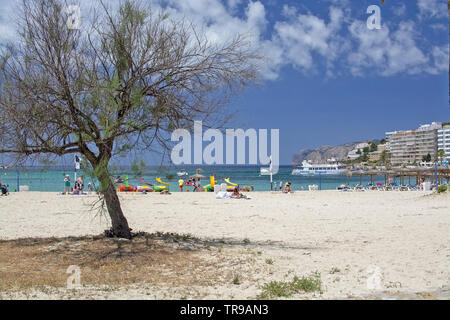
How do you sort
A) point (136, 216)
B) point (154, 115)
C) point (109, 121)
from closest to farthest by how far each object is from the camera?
point (109, 121) → point (154, 115) → point (136, 216)

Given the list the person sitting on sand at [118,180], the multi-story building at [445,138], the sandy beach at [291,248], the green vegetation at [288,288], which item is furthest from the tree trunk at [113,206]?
the multi-story building at [445,138]

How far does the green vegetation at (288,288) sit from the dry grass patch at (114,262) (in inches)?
33.1

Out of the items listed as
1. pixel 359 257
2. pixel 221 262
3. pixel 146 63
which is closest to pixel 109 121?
Result: pixel 146 63

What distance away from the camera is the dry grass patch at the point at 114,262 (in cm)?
585

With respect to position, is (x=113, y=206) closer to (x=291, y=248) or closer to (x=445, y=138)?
(x=291, y=248)

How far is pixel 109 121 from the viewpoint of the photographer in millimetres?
6684

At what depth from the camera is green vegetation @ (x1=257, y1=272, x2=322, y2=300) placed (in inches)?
199

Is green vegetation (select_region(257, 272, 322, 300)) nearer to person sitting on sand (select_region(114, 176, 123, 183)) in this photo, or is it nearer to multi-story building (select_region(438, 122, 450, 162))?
person sitting on sand (select_region(114, 176, 123, 183))

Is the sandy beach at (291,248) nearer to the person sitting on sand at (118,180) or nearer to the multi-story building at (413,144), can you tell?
the person sitting on sand at (118,180)

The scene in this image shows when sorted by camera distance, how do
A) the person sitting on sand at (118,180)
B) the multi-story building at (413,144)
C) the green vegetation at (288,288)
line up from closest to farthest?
the green vegetation at (288,288)
the person sitting on sand at (118,180)
the multi-story building at (413,144)
